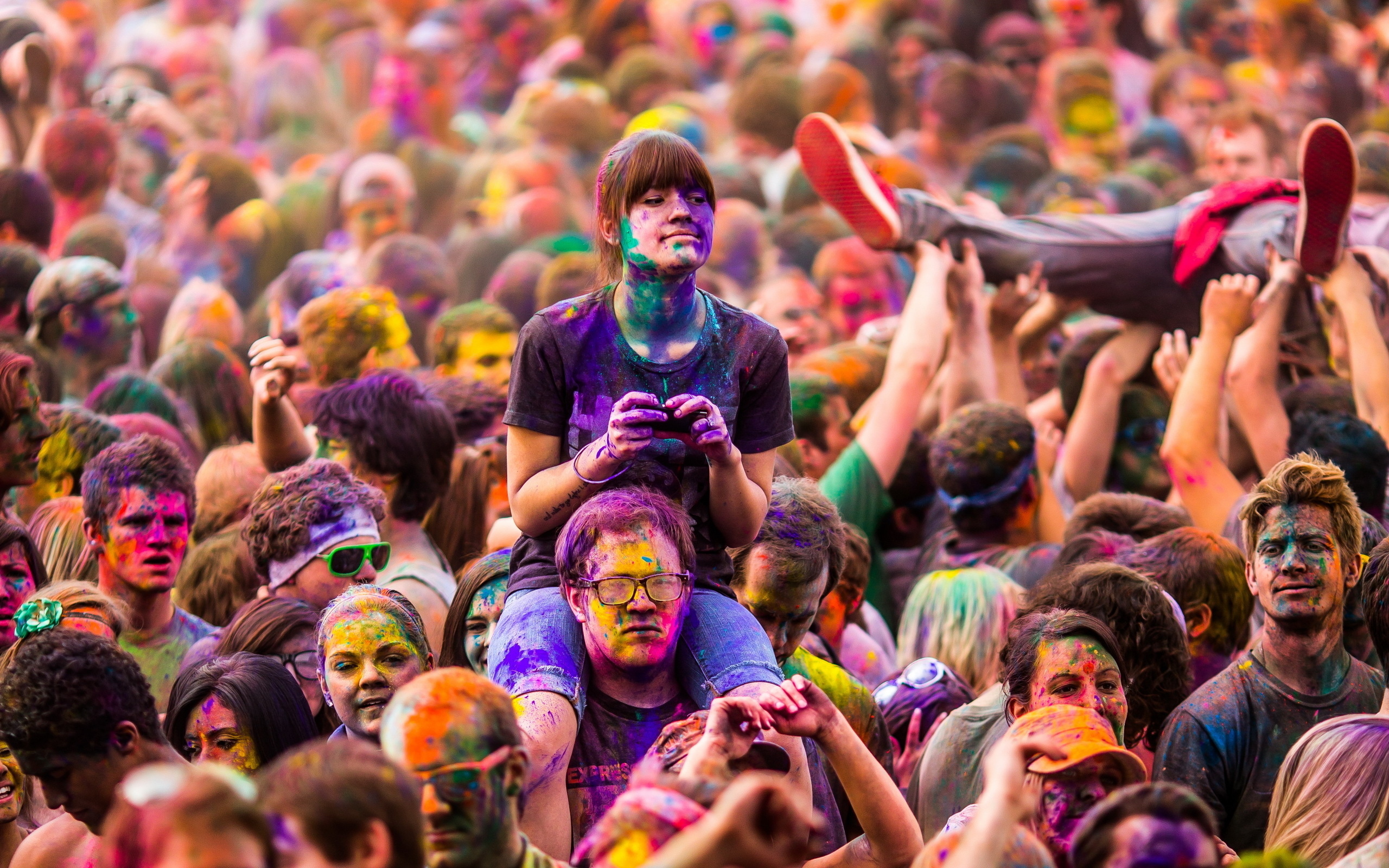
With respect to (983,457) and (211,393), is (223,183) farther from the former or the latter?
(983,457)

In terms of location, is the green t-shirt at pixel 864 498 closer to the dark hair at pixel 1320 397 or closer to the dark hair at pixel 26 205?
the dark hair at pixel 1320 397

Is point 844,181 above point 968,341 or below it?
above

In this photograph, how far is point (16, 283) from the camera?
7.61m

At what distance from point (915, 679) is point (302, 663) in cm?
187

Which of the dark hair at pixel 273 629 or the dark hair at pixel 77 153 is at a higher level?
the dark hair at pixel 77 153

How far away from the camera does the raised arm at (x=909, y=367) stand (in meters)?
6.51

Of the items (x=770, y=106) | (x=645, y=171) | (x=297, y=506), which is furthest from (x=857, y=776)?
(x=770, y=106)

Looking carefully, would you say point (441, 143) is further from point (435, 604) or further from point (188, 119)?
point (435, 604)

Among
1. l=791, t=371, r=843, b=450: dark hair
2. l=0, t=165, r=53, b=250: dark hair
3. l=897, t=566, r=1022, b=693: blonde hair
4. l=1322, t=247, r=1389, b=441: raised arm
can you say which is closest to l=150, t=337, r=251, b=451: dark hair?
l=0, t=165, r=53, b=250: dark hair

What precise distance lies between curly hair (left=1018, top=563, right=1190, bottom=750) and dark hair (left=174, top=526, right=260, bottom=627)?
8.60ft

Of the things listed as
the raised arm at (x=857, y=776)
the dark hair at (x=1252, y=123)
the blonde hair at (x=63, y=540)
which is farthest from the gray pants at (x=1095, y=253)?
the raised arm at (x=857, y=776)

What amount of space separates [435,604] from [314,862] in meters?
2.57

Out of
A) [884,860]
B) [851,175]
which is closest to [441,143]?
[851,175]

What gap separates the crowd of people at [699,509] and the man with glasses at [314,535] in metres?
0.01
